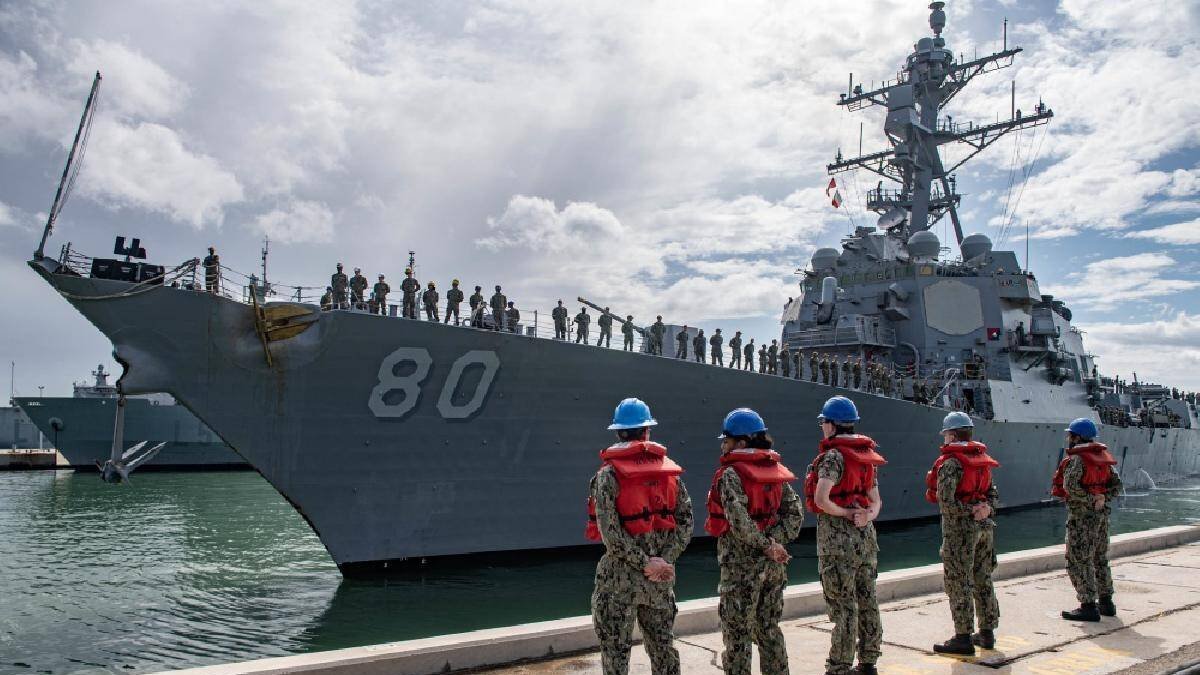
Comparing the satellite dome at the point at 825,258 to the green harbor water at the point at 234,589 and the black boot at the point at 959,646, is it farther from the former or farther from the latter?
the black boot at the point at 959,646

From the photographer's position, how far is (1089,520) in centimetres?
580

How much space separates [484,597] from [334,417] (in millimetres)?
2681

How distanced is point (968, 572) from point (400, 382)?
265 inches

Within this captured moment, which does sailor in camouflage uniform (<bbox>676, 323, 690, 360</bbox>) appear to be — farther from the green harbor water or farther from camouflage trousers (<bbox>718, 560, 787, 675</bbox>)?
camouflage trousers (<bbox>718, 560, 787, 675</bbox>)

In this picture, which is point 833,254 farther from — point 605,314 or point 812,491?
point 812,491

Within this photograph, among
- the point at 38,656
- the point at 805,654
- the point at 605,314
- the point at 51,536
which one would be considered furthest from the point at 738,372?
the point at 51,536

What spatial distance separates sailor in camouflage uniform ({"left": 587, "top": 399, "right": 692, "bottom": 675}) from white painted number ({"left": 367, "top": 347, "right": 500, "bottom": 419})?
679 cm

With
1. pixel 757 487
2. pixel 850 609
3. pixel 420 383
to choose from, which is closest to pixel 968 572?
pixel 850 609

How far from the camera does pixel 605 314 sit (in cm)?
1166

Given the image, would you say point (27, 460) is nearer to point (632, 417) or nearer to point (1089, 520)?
point (632, 417)

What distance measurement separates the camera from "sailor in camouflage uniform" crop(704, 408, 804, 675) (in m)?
3.57

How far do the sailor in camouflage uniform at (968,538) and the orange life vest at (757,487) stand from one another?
5.70 feet

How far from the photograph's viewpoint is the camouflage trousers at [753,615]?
3602mm

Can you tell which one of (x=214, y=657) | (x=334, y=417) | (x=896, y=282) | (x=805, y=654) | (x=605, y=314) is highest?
(x=896, y=282)
